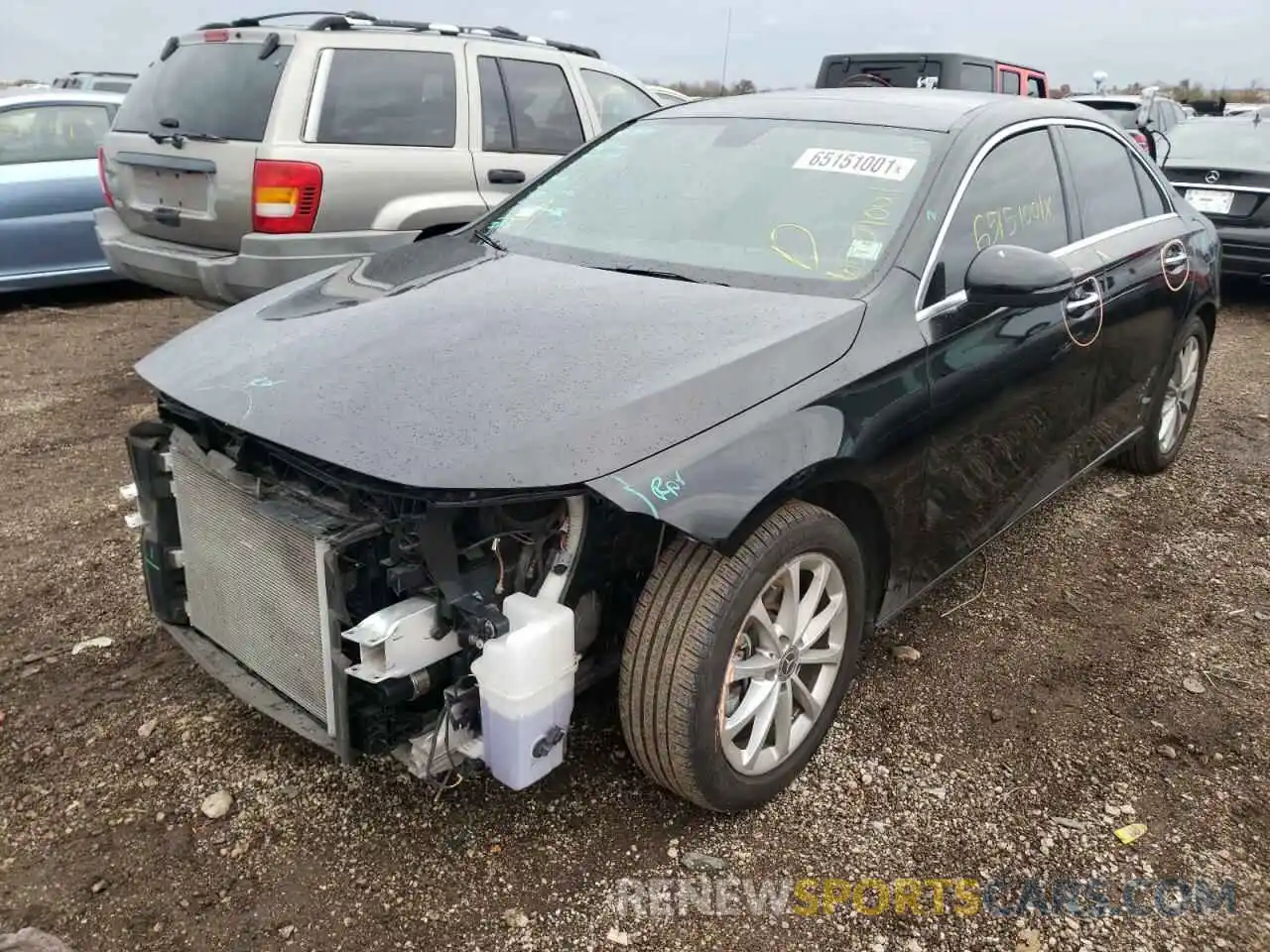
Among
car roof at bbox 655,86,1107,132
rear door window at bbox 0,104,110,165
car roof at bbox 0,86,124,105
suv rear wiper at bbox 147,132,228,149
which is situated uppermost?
car roof at bbox 655,86,1107,132

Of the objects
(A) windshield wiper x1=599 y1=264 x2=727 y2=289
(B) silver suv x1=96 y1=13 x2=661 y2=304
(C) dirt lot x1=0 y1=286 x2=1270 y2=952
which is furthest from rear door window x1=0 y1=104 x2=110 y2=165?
(A) windshield wiper x1=599 y1=264 x2=727 y2=289

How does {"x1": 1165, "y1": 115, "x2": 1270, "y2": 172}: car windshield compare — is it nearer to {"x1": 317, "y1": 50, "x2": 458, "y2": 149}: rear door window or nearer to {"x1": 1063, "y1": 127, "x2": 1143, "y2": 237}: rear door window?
{"x1": 1063, "y1": 127, "x2": 1143, "y2": 237}: rear door window

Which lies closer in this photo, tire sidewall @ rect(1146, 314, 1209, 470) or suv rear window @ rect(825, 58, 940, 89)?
tire sidewall @ rect(1146, 314, 1209, 470)

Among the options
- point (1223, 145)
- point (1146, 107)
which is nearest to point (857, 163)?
point (1223, 145)

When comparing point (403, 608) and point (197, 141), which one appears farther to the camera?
point (197, 141)

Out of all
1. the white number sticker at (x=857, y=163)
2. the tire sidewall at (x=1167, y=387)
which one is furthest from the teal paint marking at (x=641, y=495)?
the tire sidewall at (x=1167, y=387)

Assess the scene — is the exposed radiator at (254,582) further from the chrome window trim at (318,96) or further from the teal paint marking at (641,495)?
the chrome window trim at (318,96)

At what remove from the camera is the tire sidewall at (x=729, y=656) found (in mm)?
2195

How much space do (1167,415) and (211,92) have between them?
5.05 m

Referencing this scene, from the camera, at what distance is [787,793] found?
2.60m

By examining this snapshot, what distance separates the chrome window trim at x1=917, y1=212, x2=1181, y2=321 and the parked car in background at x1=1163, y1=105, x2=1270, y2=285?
14.9 ft

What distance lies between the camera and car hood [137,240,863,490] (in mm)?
2023

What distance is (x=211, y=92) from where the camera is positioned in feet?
17.1

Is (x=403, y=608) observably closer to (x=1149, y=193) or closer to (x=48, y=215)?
(x=1149, y=193)
